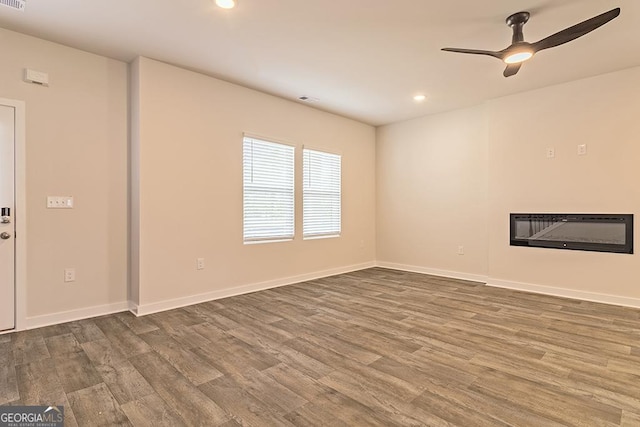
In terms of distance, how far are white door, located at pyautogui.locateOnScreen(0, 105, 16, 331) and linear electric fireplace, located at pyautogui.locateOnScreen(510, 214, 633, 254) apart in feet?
19.7

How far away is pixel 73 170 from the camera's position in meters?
3.49

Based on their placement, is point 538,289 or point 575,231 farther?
point 538,289

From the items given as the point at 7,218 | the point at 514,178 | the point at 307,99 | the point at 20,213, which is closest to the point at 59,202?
the point at 20,213

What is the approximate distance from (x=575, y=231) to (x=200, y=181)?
16.0 ft

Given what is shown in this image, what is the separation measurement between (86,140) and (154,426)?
308cm

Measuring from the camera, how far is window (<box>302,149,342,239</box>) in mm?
5512

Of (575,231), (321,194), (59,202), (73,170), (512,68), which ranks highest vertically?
(512,68)

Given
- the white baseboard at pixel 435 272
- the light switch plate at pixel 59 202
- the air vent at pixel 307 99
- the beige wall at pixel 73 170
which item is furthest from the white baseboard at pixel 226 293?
the air vent at pixel 307 99

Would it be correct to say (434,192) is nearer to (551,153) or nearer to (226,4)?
(551,153)

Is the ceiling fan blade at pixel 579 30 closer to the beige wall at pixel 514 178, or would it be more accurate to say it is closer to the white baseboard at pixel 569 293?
the beige wall at pixel 514 178

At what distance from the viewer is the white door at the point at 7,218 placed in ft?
10.2

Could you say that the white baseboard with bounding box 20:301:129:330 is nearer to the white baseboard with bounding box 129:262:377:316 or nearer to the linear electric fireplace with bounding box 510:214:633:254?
the white baseboard with bounding box 129:262:377:316

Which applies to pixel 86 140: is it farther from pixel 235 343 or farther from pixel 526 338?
pixel 526 338

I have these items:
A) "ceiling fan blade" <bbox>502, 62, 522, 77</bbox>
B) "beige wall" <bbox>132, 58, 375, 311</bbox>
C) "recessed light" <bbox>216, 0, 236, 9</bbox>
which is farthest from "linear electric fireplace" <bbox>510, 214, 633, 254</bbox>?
"recessed light" <bbox>216, 0, 236, 9</bbox>
